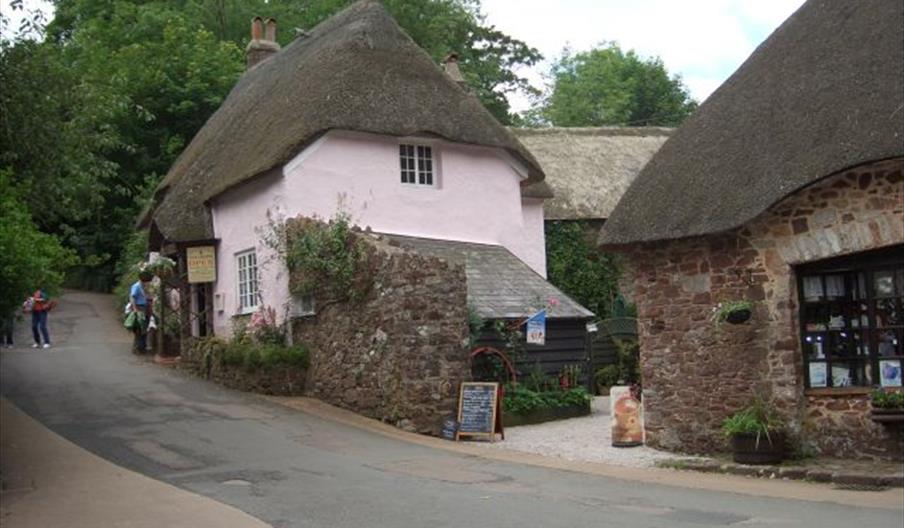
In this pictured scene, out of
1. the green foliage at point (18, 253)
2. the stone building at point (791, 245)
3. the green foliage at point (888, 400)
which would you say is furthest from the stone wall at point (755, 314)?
the green foliage at point (18, 253)

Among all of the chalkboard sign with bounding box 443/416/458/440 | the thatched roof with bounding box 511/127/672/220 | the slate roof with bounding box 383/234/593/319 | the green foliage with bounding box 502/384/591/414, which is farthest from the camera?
the thatched roof with bounding box 511/127/672/220

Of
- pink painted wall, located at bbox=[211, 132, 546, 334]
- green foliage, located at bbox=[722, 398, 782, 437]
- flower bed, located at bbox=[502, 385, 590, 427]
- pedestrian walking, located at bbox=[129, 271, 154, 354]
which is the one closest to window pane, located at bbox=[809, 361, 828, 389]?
green foliage, located at bbox=[722, 398, 782, 437]

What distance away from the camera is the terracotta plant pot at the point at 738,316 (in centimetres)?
1285

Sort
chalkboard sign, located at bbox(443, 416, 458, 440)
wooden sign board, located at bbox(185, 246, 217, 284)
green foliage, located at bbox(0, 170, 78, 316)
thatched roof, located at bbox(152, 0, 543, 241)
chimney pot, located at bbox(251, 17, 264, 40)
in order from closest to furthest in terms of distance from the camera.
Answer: green foliage, located at bbox(0, 170, 78, 316), chalkboard sign, located at bbox(443, 416, 458, 440), thatched roof, located at bbox(152, 0, 543, 241), wooden sign board, located at bbox(185, 246, 217, 284), chimney pot, located at bbox(251, 17, 264, 40)

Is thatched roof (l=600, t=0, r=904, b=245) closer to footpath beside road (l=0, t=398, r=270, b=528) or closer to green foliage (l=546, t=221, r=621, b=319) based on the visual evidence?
footpath beside road (l=0, t=398, r=270, b=528)

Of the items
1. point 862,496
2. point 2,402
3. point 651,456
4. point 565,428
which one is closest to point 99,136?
point 2,402

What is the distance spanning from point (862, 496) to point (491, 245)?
1285 cm

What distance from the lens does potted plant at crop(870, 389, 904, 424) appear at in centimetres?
1154

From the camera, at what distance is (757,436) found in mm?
12406

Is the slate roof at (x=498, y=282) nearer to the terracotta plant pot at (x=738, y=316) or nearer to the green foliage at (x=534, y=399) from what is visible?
the green foliage at (x=534, y=399)

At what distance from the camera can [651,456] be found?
45.2 ft

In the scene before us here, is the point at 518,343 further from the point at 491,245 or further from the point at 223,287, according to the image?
the point at 223,287

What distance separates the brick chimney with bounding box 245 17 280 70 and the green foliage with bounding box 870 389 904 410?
2351 cm

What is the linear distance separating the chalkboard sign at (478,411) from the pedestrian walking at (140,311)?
11246 millimetres
